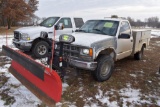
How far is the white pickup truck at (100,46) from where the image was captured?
4.97m

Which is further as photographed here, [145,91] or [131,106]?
[145,91]

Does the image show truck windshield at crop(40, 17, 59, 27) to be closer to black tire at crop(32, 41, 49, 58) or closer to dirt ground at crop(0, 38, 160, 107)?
black tire at crop(32, 41, 49, 58)

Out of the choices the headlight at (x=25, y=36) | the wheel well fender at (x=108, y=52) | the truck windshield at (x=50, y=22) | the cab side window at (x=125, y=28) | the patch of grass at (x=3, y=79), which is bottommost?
the patch of grass at (x=3, y=79)

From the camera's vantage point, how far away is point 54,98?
361 centimetres

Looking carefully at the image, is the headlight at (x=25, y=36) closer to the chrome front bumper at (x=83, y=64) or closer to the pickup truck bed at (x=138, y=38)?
the chrome front bumper at (x=83, y=64)

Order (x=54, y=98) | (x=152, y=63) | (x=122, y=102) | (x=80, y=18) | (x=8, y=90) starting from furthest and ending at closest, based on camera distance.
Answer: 1. (x=80, y=18)
2. (x=152, y=63)
3. (x=8, y=90)
4. (x=122, y=102)
5. (x=54, y=98)

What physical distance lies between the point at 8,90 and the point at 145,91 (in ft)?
11.9

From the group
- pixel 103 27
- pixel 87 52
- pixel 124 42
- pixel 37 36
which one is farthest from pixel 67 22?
pixel 87 52

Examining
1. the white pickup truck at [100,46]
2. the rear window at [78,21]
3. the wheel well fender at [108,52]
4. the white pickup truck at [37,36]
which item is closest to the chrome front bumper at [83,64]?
the white pickup truck at [100,46]

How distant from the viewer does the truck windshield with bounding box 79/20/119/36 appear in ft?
19.9

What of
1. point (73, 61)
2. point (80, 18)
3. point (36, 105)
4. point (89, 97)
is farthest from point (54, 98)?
point (80, 18)

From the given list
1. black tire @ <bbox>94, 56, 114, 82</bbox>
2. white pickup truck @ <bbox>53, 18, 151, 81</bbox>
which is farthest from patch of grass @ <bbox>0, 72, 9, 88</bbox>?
black tire @ <bbox>94, 56, 114, 82</bbox>

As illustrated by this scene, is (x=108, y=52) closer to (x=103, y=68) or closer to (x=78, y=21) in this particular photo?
(x=103, y=68)

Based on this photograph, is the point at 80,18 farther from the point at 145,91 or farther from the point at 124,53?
the point at 145,91
